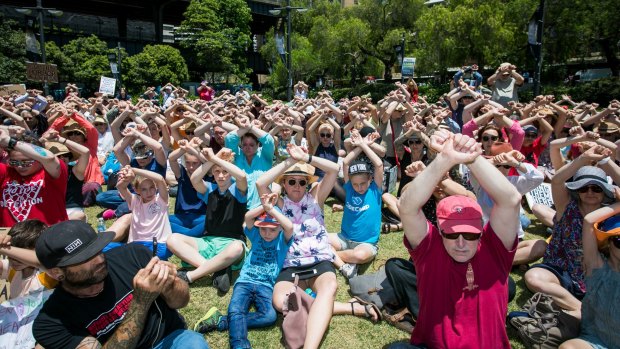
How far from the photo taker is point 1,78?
23594 mm

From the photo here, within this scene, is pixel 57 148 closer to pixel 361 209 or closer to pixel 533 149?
pixel 361 209

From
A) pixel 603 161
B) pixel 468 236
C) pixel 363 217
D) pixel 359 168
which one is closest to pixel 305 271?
pixel 363 217

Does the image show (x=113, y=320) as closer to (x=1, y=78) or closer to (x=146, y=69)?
(x=1, y=78)

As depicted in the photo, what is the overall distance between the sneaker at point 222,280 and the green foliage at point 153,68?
94.6 ft

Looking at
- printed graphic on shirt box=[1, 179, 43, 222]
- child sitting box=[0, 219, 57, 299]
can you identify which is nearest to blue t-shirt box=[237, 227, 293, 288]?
child sitting box=[0, 219, 57, 299]

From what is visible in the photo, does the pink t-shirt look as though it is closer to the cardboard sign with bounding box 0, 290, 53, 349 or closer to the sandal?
the cardboard sign with bounding box 0, 290, 53, 349

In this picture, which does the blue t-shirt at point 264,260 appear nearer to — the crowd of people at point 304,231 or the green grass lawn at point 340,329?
the crowd of people at point 304,231

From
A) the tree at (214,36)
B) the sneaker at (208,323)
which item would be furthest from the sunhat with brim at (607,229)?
the tree at (214,36)

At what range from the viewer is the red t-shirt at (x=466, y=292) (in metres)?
2.65

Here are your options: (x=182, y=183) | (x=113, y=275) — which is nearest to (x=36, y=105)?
(x=182, y=183)

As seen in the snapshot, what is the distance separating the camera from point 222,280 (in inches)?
185

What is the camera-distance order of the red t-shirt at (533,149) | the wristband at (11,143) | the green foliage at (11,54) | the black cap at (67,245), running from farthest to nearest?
1. the green foliage at (11,54)
2. the red t-shirt at (533,149)
3. the wristband at (11,143)
4. the black cap at (67,245)

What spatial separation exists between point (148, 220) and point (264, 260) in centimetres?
184

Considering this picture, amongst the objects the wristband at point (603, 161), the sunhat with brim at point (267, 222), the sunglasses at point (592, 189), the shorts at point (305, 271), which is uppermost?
the wristband at point (603, 161)
